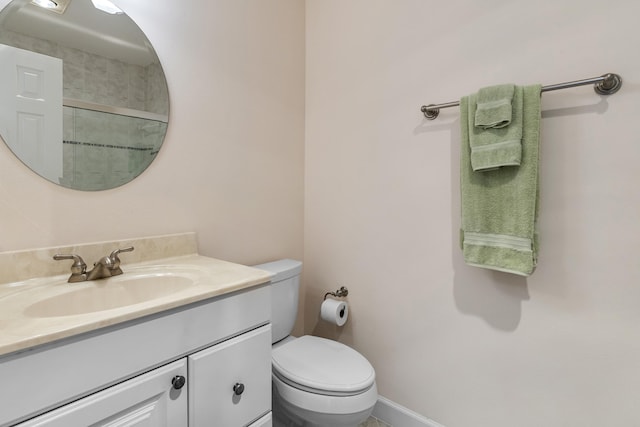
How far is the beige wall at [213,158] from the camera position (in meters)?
1.09

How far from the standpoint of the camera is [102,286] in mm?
1002

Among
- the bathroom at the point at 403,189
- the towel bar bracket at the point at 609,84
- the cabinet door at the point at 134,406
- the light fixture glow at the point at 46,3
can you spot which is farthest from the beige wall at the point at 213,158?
the towel bar bracket at the point at 609,84

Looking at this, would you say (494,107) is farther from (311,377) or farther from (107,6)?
(107,6)

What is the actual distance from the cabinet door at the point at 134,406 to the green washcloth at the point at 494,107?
1.28 meters

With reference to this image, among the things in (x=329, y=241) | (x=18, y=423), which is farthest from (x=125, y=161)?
(x=329, y=241)

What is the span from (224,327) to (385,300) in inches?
36.2

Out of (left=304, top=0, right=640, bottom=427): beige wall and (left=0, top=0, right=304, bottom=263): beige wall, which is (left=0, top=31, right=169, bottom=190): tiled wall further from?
(left=304, top=0, right=640, bottom=427): beige wall

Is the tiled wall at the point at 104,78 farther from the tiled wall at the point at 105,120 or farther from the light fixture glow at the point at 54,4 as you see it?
the light fixture glow at the point at 54,4

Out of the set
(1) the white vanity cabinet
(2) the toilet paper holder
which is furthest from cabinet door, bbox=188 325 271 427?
(2) the toilet paper holder

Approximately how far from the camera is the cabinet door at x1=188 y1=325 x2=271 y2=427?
888mm

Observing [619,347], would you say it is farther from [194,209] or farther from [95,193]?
[95,193]

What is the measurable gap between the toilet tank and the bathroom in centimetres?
21

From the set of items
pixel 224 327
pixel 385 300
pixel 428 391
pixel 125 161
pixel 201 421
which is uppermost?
pixel 125 161

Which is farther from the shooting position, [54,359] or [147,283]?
[147,283]
